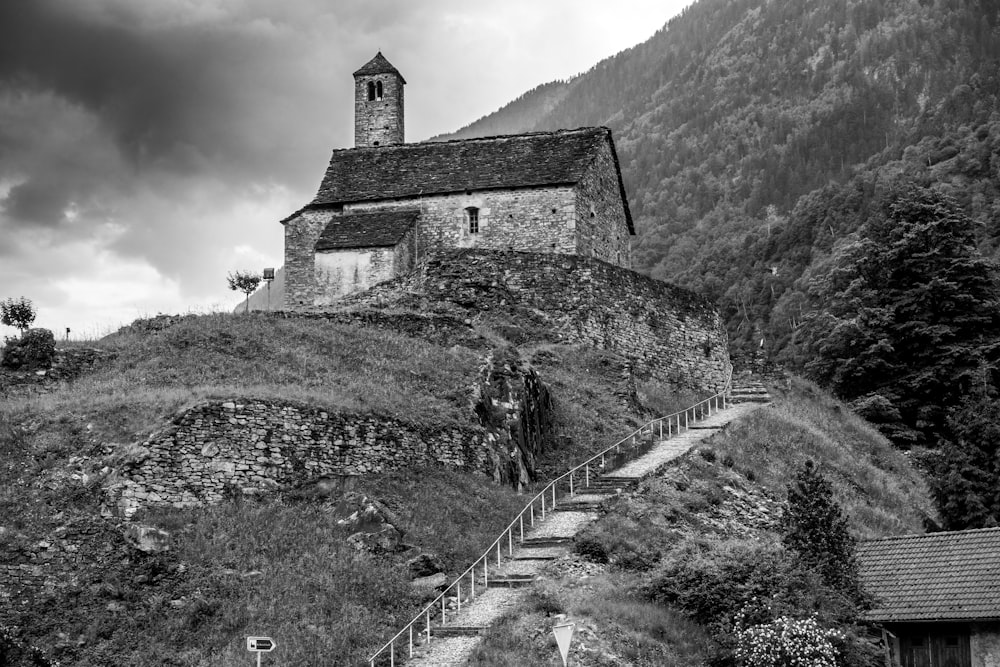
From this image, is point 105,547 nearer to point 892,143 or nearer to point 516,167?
point 516,167

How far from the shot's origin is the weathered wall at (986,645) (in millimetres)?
26281

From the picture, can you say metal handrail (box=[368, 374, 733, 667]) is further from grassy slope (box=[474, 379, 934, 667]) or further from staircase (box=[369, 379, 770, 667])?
grassy slope (box=[474, 379, 934, 667])

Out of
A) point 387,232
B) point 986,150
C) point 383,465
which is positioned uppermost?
point 986,150

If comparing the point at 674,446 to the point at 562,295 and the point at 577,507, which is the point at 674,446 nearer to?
the point at 577,507

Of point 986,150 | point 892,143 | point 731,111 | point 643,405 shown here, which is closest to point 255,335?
point 643,405

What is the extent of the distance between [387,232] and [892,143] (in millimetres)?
93527

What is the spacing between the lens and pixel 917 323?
176 ft

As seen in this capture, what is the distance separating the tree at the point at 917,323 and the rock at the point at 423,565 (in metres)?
29.8

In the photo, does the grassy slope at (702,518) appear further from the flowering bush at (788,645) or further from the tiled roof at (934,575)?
the tiled roof at (934,575)

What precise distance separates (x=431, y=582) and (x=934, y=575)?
11640mm

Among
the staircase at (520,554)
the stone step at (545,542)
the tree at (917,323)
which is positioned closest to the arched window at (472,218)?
the staircase at (520,554)

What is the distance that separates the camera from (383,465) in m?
30.9

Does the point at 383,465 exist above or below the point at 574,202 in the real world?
below

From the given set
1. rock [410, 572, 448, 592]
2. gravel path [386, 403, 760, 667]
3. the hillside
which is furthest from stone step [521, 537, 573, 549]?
rock [410, 572, 448, 592]
